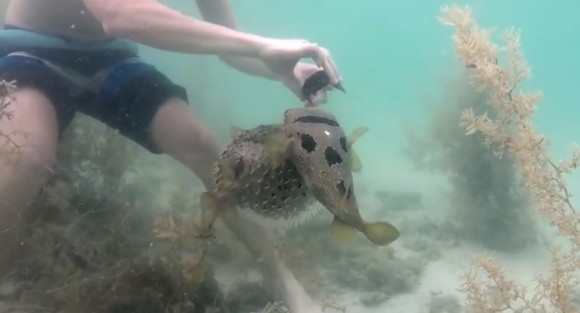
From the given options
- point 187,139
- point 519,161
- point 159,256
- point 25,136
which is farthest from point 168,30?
point 519,161

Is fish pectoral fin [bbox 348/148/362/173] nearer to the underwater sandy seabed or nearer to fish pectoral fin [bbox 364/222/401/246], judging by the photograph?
fish pectoral fin [bbox 364/222/401/246]

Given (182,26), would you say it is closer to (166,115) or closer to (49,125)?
(166,115)

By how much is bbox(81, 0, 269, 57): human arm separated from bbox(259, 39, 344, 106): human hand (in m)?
0.07

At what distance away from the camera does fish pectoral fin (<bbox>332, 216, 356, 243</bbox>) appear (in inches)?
76.9

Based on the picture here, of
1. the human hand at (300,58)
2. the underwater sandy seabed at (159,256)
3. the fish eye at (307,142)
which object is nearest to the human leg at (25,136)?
the underwater sandy seabed at (159,256)

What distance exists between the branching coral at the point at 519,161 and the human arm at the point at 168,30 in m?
1.58

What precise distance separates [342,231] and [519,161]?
197cm

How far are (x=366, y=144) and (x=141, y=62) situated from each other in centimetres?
1657

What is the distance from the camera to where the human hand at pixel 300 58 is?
2.67 metres

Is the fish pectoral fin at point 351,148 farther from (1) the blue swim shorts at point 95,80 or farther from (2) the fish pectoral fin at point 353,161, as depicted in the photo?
(1) the blue swim shorts at point 95,80

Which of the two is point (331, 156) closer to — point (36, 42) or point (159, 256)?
point (159, 256)

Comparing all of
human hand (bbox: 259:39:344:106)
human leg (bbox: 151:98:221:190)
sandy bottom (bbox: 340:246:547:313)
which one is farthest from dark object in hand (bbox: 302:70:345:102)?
sandy bottom (bbox: 340:246:547:313)

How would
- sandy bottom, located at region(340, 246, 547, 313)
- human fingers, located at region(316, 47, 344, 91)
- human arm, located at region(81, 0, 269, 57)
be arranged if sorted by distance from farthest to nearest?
sandy bottom, located at region(340, 246, 547, 313)
human arm, located at region(81, 0, 269, 57)
human fingers, located at region(316, 47, 344, 91)

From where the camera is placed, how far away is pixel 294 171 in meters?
2.11
